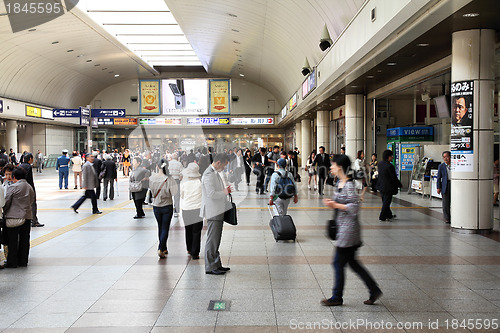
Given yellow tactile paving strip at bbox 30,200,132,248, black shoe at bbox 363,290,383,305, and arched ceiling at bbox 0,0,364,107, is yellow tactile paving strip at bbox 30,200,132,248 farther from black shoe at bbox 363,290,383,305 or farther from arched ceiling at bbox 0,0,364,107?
arched ceiling at bbox 0,0,364,107

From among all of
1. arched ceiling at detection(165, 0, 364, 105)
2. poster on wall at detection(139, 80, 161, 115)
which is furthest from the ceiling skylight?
poster on wall at detection(139, 80, 161, 115)

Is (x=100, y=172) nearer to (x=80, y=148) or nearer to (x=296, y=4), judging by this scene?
(x=296, y=4)

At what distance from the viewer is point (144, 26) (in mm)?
25922

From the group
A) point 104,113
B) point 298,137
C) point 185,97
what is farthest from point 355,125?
point 185,97

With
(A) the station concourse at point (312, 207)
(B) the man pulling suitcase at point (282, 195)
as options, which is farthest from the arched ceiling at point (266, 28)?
(B) the man pulling suitcase at point (282, 195)

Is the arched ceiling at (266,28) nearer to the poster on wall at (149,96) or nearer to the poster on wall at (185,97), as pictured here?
the poster on wall at (185,97)

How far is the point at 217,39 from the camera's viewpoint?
2595 cm

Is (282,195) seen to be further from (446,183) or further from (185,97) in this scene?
(185,97)

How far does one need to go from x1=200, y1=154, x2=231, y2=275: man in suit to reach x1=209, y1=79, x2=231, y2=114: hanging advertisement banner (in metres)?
35.7

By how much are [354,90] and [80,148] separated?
34954 millimetres

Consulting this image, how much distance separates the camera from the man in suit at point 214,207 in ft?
19.7

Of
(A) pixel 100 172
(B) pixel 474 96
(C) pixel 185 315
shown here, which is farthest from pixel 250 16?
(C) pixel 185 315

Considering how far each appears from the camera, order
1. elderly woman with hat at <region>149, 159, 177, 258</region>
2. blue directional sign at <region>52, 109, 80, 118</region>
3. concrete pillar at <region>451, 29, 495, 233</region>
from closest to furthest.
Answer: elderly woman with hat at <region>149, 159, 177, 258</region> < concrete pillar at <region>451, 29, 495, 233</region> < blue directional sign at <region>52, 109, 80, 118</region>

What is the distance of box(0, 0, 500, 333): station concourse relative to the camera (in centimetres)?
472
